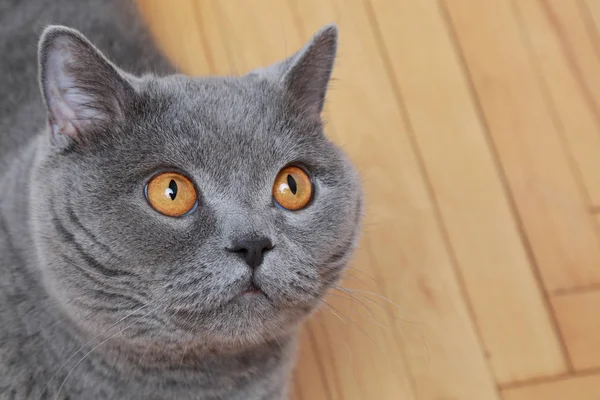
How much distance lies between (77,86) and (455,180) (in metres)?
0.93

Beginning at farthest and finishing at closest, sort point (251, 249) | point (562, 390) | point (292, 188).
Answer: point (562, 390) < point (292, 188) < point (251, 249)

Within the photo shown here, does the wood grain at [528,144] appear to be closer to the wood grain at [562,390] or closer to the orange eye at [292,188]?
the wood grain at [562,390]

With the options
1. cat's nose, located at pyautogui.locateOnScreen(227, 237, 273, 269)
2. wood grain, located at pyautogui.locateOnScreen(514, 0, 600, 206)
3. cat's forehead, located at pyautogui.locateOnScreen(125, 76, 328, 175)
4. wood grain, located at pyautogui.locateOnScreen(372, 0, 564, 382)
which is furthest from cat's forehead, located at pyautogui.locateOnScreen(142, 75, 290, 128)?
wood grain, located at pyautogui.locateOnScreen(514, 0, 600, 206)

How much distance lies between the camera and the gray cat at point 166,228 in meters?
0.77

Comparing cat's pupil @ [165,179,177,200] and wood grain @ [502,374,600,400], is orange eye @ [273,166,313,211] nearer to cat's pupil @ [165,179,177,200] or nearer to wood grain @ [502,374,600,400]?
cat's pupil @ [165,179,177,200]

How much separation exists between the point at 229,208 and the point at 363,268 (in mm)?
637

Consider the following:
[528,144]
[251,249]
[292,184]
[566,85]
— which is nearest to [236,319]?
[251,249]

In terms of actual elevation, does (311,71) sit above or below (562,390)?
A: above

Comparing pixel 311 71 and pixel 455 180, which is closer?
pixel 311 71

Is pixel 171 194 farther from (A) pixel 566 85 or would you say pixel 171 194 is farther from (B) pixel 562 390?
(A) pixel 566 85

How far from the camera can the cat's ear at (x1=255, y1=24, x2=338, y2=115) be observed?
92 cm

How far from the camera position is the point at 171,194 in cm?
80

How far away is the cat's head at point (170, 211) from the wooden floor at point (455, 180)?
18.3 inches

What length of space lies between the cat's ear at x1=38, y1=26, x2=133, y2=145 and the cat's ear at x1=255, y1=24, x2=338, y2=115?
9.8 inches
